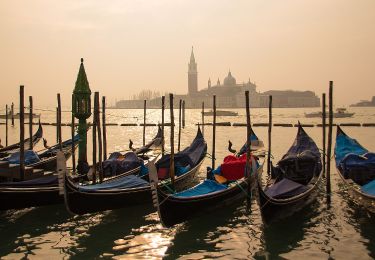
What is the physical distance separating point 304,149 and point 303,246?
19.7ft

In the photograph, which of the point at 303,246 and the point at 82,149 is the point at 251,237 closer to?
the point at 303,246

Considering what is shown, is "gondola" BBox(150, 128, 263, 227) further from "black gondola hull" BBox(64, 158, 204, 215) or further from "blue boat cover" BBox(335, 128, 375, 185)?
"blue boat cover" BBox(335, 128, 375, 185)

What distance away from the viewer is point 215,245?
26.8ft

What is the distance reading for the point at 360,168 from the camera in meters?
11.0

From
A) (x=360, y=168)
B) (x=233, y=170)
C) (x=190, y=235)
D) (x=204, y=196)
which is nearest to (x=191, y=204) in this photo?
(x=204, y=196)

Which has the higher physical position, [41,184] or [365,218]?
[41,184]

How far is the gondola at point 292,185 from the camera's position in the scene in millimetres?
8734

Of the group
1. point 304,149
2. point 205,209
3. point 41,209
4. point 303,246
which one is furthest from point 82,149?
point 303,246

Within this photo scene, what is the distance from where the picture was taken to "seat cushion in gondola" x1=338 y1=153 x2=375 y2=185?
10.8 m

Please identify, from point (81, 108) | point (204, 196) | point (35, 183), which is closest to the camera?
point (204, 196)

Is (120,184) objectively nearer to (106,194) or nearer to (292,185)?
(106,194)

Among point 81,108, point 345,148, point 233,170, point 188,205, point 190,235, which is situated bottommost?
point 190,235

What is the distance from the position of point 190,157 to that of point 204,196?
4682 millimetres

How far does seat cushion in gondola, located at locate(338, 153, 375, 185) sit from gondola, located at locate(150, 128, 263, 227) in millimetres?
2415
